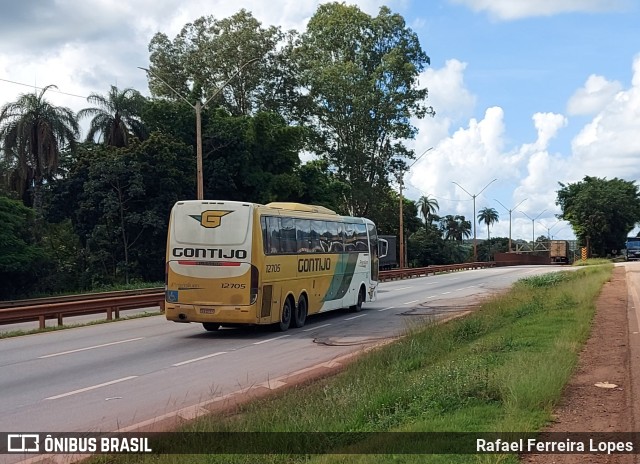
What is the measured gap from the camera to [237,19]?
59.2m

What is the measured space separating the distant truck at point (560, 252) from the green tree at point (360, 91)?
3286cm

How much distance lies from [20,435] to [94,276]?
3803cm

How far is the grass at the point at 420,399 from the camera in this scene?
23.2 feet

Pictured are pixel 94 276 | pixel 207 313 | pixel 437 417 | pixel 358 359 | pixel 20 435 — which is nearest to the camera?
pixel 437 417

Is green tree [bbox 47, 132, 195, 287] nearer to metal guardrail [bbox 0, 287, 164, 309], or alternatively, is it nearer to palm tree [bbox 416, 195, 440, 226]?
metal guardrail [bbox 0, 287, 164, 309]

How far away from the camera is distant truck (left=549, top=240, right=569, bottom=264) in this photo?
279 ft

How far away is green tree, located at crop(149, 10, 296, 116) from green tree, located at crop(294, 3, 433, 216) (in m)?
2.15

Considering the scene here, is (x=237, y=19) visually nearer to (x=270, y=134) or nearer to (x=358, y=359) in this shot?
(x=270, y=134)

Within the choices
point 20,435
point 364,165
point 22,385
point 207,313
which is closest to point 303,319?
point 207,313

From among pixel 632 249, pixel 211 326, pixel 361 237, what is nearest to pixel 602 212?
pixel 632 249

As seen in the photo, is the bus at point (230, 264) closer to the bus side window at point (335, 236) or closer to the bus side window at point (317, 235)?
the bus side window at point (317, 235)

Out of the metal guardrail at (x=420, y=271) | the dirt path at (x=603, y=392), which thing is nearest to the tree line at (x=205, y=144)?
the metal guardrail at (x=420, y=271)

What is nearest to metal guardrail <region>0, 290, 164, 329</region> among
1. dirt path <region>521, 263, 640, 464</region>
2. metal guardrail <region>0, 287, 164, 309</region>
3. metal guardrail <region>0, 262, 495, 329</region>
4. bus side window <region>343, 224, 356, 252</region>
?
metal guardrail <region>0, 262, 495, 329</region>

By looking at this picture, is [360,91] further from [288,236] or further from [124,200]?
[288,236]
